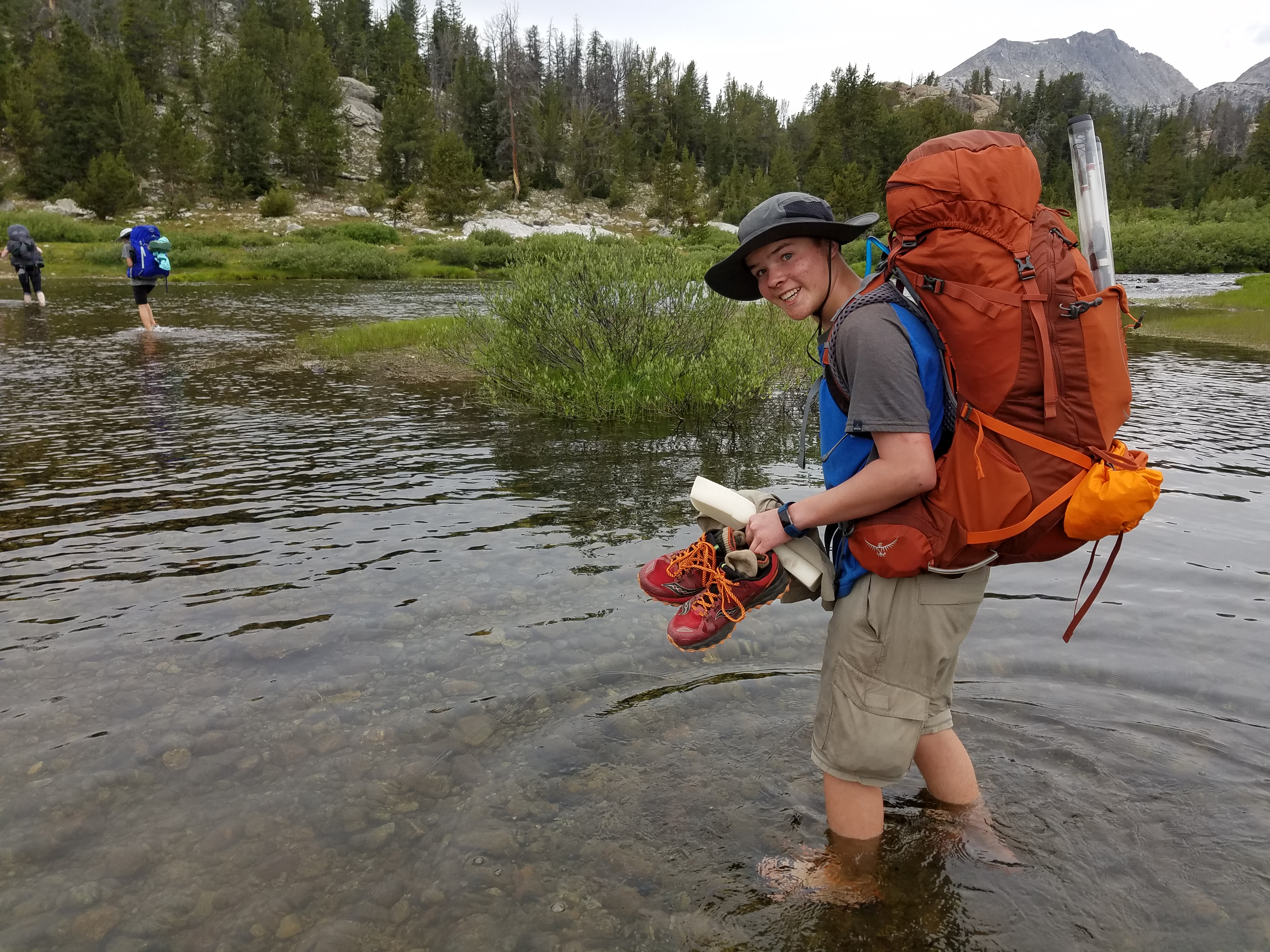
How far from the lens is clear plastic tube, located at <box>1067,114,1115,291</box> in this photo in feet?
10.2

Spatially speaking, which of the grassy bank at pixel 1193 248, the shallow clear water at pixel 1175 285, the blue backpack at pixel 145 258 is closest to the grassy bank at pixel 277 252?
the blue backpack at pixel 145 258

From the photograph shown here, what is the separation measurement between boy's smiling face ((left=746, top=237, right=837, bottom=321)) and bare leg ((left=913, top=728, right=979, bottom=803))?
2111 millimetres

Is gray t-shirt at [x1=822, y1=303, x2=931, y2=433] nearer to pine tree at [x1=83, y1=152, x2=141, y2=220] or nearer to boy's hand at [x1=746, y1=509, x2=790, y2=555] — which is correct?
boy's hand at [x1=746, y1=509, x2=790, y2=555]

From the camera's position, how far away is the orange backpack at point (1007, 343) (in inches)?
110

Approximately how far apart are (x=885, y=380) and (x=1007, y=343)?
44 cm

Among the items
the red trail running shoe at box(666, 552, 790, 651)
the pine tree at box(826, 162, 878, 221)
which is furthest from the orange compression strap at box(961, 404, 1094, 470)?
the pine tree at box(826, 162, 878, 221)

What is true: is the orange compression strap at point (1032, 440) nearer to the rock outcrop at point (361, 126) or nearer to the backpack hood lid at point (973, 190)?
the backpack hood lid at point (973, 190)

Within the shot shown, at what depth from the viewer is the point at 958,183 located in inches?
109

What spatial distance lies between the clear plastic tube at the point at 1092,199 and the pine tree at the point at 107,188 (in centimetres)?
7579

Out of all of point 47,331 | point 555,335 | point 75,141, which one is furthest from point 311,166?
point 555,335

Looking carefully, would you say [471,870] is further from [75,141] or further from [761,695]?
[75,141]

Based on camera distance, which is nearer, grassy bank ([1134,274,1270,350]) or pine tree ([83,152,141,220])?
grassy bank ([1134,274,1270,350])

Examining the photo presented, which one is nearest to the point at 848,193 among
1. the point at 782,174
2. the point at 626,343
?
the point at 782,174

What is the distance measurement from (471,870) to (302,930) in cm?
74
